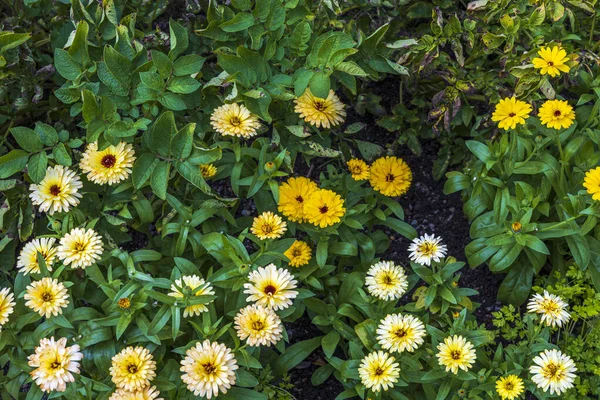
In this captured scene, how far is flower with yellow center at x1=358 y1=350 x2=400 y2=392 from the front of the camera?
2.11m

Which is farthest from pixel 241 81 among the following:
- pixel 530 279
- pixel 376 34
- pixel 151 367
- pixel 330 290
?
pixel 530 279

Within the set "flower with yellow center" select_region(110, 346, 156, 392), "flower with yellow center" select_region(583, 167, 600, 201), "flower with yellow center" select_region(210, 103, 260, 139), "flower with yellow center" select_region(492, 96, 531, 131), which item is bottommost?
"flower with yellow center" select_region(110, 346, 156, 392)

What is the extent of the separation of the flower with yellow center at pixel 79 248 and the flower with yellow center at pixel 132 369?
0.32 meters

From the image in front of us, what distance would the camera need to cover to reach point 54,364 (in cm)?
198

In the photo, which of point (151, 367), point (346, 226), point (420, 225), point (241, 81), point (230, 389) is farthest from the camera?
point (420, 225)

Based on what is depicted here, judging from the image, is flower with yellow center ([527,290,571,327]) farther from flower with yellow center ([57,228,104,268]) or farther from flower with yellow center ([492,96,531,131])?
flower with yellow center ([57,228,104,268])

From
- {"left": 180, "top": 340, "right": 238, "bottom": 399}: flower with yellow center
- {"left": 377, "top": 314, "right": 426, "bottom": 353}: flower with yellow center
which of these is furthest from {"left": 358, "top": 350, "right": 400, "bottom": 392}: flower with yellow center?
{"left": 180, "top": 340, "right": 238, "bottom": 399}: flower with yellow center

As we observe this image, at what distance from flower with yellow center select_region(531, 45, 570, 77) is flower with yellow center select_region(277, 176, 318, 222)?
34.9 inches

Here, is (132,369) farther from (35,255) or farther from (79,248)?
(35,255)

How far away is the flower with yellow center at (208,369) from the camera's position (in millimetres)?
1942

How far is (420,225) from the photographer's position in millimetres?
2977

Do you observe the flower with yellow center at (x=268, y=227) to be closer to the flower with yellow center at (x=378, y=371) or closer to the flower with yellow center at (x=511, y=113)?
the flower with yellow center at (x=378, y=371)

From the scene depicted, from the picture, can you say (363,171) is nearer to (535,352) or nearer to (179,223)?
(179,223)

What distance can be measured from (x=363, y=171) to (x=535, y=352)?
2.79ft
